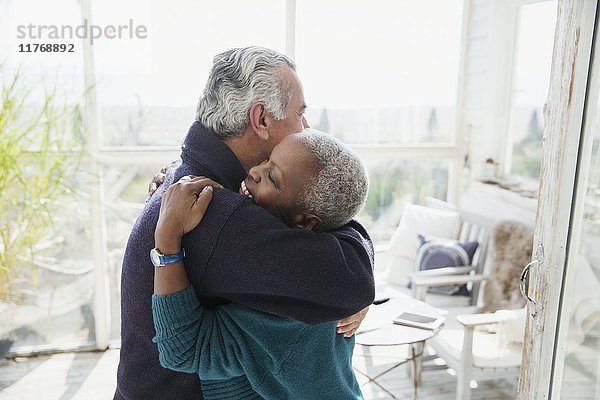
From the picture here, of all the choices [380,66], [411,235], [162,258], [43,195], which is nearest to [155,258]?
[162,258]

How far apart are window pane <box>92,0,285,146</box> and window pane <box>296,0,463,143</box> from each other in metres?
0.32

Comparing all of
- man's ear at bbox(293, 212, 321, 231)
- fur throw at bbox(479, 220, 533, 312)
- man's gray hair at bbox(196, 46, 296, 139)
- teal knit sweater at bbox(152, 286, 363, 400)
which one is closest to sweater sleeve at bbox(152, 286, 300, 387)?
teal knit sweater at bbox(152, 286, 363, 400)

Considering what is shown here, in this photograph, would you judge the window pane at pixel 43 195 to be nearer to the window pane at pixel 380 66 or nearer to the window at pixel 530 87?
the window pane at pixel 380 66

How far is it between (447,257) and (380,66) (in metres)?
1.49

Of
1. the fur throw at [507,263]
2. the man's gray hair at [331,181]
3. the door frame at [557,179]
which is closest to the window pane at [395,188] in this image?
the fur throw at [507,263]

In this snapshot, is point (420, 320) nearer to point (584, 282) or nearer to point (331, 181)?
point (584, 282)

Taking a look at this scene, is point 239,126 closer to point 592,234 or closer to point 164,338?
point 164,338

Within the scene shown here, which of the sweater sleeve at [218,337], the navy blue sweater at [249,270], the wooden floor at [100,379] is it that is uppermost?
the navy blue sweater at [249,270]

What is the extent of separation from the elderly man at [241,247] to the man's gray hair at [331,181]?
0.18 ft

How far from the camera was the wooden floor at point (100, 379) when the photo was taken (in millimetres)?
3109

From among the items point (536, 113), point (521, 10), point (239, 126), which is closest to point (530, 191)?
point (536, 113)

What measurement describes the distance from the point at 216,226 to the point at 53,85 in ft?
9.39

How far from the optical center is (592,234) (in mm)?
1573

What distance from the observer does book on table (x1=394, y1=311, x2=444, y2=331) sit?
277 centimetres
